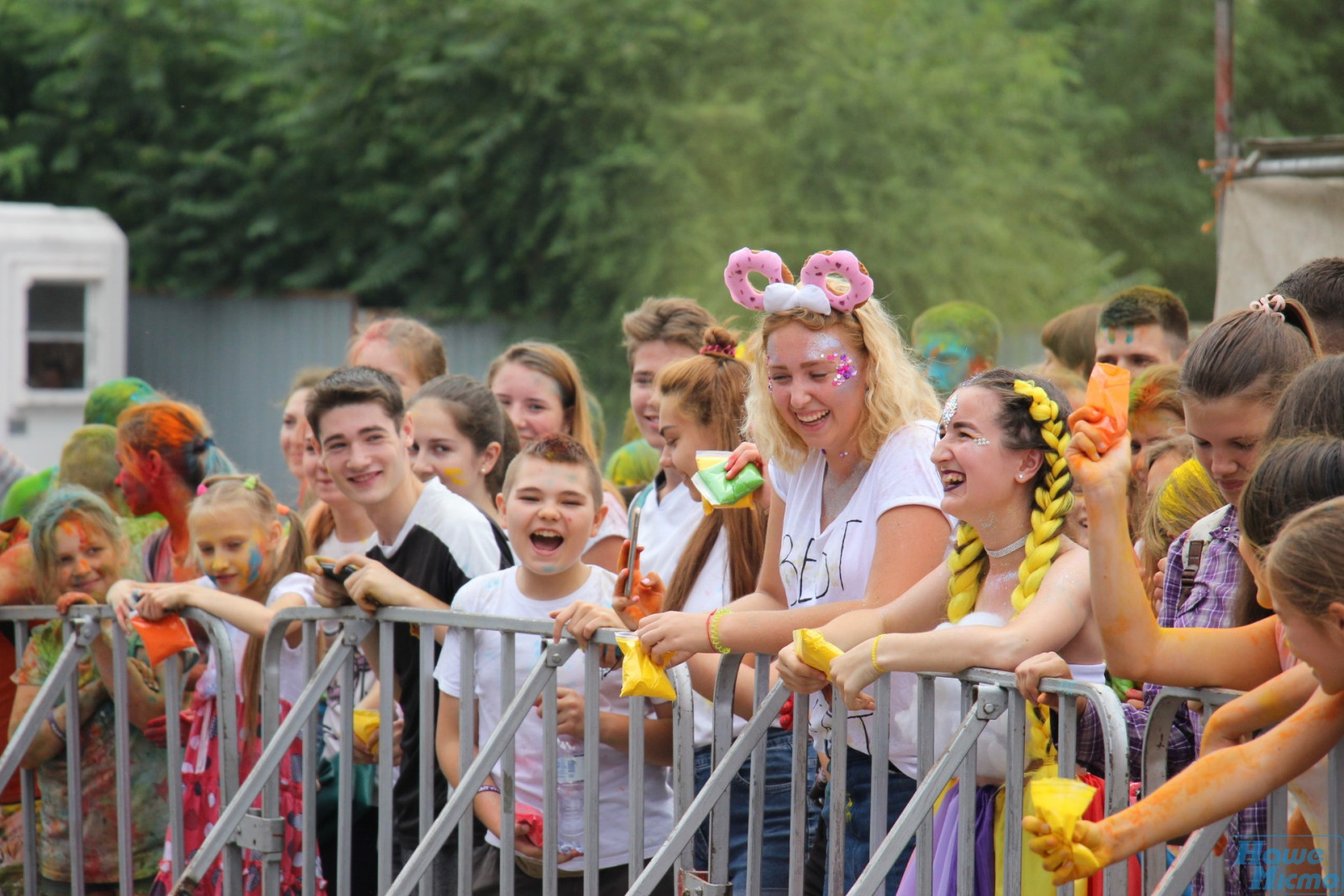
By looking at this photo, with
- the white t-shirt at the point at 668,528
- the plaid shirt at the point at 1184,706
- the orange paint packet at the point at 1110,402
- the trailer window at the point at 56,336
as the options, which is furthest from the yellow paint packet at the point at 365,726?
the trailer window at the point at 56,336

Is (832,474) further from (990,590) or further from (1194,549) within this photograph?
(1194,549)

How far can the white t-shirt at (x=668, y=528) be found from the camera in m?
3.96

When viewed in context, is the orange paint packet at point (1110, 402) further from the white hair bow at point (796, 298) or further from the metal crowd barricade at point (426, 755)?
the metal crowd barricade at point (426, 755)

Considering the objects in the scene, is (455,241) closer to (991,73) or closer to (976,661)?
(991,73)

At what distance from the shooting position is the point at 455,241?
16.4 m

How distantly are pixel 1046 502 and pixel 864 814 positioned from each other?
31.9 inches

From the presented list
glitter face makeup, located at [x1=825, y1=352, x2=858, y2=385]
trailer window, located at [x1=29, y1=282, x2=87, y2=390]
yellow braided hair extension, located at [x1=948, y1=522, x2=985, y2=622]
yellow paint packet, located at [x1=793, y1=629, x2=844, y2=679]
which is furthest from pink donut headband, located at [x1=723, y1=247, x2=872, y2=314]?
trailer window, located at [x1=29, y1=282, x2=87, y2=390]

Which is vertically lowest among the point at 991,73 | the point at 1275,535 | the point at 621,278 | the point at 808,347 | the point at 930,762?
the point at 930,762

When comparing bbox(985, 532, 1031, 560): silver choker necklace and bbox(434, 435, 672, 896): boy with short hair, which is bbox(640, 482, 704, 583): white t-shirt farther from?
bbox(985, 532, 1031, 560): silver choker necklace

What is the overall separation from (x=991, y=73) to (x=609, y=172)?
4849mm

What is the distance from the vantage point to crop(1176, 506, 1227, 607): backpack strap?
286 centimetres

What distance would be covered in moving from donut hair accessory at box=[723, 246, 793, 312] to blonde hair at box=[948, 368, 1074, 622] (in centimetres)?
60

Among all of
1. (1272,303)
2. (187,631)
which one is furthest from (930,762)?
(187,631)

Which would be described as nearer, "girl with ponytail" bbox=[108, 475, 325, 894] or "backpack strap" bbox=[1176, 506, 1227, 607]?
"backpack strap" bbox=[1176, 506, 1227, 607]
